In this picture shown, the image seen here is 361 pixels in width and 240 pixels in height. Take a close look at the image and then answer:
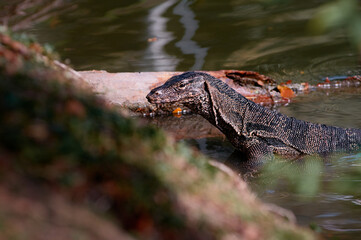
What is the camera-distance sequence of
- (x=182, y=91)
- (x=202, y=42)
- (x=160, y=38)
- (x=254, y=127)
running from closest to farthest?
(x=182, y=91) < (x=254, y=127) < (x=202, y=42) < (x=160, y=38)

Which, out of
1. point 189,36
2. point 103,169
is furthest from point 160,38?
point 103,169

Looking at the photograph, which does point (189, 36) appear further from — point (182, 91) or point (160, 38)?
point (182, 91)

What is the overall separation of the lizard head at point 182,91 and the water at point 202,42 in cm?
106

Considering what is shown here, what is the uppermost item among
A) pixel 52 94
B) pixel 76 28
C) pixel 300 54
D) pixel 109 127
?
pixel 52 94

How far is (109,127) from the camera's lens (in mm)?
2123

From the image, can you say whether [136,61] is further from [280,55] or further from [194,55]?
[280,55]

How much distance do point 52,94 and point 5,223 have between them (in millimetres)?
758

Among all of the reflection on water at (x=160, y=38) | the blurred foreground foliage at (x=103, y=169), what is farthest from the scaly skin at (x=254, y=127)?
the reflection on water at (x=160, y=38)

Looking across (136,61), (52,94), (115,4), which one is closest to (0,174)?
(52,94)

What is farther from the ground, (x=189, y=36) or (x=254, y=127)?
(x=254, y=127)

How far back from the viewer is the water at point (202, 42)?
28.3ft

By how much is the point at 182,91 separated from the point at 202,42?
6943 millimetres

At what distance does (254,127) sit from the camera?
20.9 ft

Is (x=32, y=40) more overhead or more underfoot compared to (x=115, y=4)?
more overhead
